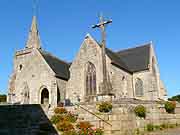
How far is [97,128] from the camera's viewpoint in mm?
14633

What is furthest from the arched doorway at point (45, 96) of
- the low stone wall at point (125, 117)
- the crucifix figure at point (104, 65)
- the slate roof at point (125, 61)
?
the low stone wall at point (125, 117)

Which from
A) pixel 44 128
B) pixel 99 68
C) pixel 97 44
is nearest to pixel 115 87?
pixel 99 68

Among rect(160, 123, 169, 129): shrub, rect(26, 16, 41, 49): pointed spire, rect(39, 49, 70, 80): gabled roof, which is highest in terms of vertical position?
rect(26, 16, 41, 49): pointed spire

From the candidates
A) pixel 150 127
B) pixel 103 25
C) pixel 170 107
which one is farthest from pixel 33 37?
pixel 150 127

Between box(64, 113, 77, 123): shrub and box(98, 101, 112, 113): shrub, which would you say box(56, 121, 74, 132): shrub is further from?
box(98, 101, 112, 113): shrub

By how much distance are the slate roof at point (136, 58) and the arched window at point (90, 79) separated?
373 cm

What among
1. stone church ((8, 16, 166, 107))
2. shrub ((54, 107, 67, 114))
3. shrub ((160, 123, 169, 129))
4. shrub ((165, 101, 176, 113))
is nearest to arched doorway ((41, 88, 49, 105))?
stone church ((8, 16, 166, 107))

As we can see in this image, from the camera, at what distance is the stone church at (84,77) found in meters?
29.9

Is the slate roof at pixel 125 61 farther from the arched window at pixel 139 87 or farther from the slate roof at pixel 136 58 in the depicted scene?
the arched window at pixel 139 87

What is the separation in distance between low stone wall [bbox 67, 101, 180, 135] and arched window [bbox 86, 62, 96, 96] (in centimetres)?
1173

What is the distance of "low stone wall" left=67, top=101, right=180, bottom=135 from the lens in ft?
49.3

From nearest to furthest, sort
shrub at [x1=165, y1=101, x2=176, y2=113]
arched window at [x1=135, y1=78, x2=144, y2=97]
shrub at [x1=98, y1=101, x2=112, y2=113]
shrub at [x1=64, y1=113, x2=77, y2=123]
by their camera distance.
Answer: shrub at [x1=64, y1=113, x2=77, y2=123], shrub at [x1=98, y1=101, x2=112, y2=113], shrub at [x1=165, y1=101, x2=176, y2=113], arched window at [x1=135, y1=78, x2=144, y2=97]

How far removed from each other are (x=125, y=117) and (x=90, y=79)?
1481 centimetres

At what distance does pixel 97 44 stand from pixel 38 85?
28.3 feet
